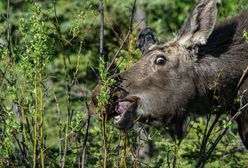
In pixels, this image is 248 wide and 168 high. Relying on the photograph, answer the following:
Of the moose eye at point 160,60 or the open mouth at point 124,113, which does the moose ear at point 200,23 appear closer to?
the moose eye at point 160,60

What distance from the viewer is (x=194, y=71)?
23.5ft

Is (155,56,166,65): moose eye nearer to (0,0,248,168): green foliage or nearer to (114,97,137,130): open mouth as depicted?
(0,0,248,168): green foliage

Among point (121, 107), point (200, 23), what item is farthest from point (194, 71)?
point (121, 107)

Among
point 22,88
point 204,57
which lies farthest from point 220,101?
point 22,88

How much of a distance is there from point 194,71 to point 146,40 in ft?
2.03

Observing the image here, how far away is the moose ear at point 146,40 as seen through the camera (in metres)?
7.39

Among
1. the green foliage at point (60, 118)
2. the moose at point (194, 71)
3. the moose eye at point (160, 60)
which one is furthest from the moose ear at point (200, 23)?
the green foliage at point (60, 118)

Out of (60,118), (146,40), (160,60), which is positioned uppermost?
(146,40)

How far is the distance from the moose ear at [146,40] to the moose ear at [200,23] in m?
0.38

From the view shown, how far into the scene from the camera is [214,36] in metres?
7.35

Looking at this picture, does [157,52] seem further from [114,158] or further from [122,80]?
[114,158]

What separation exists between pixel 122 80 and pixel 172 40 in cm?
95

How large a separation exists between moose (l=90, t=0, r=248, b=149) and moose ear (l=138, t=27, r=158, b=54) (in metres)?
0.01

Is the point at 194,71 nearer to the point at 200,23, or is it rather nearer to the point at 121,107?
the point at 200,23
